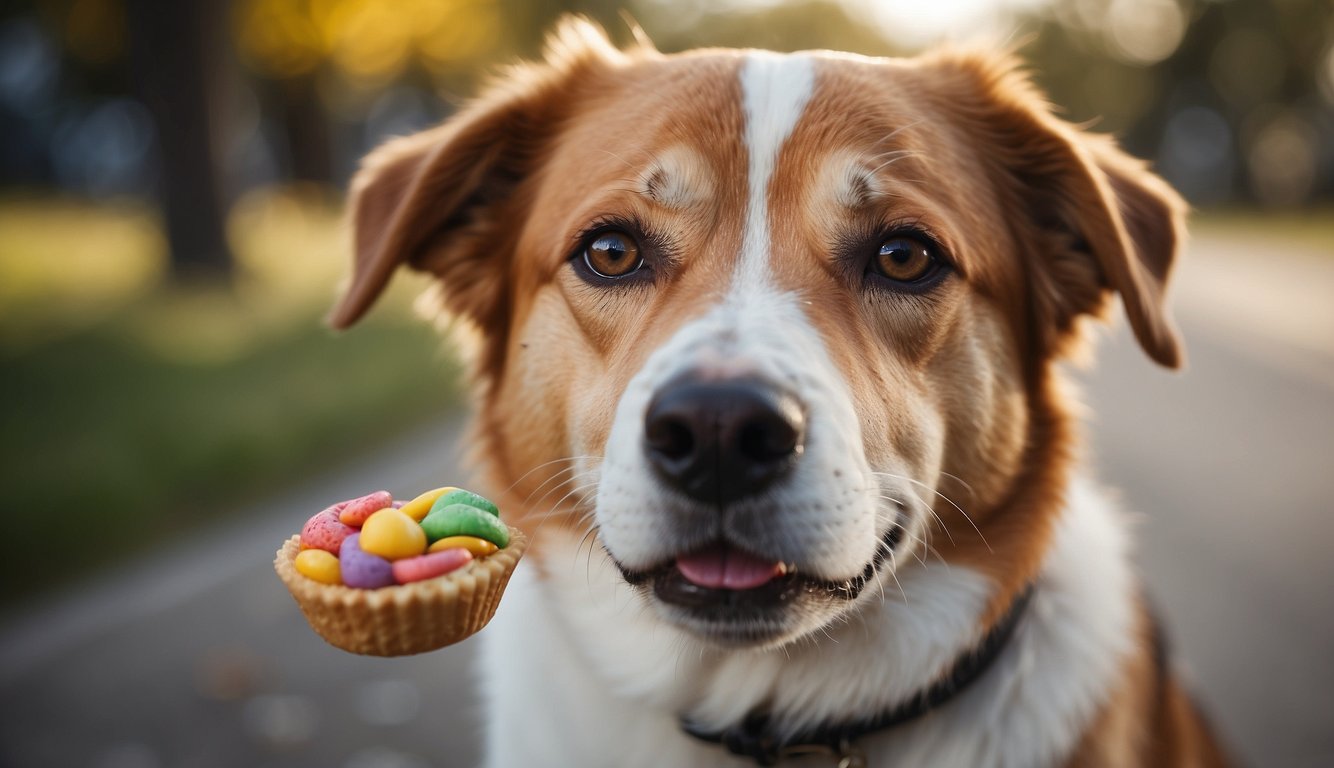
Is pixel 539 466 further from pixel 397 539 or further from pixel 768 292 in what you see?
pixel 768 292

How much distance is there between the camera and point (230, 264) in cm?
1098

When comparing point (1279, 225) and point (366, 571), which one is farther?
point (1279, 225)

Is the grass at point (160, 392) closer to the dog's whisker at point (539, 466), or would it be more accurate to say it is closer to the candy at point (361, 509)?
the dog's whisker at point (539, 466)

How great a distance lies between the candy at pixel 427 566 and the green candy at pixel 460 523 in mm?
71

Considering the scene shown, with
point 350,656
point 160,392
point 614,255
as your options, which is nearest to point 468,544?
point 614,255

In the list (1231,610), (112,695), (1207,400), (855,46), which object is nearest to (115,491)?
(112,695)

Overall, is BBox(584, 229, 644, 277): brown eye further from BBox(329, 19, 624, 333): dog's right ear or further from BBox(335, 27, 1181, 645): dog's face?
BBox(329, 19, 624, 333): dog's right ear

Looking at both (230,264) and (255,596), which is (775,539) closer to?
(255,596)

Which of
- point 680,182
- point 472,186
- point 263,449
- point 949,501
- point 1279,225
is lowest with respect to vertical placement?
point 1279,225

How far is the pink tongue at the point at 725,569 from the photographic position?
1.94 metres

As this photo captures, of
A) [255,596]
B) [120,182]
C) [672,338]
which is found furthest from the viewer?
[120,182]

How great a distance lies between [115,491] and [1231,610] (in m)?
5.67

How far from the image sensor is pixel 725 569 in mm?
1958

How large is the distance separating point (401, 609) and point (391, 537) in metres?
0.14
